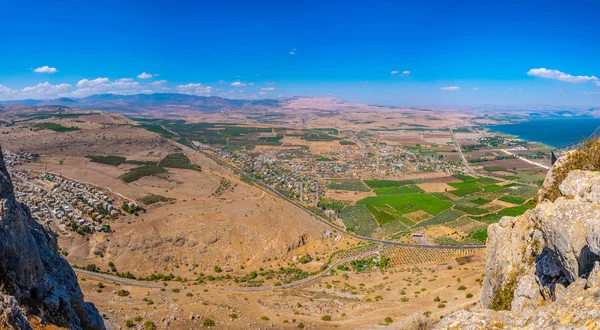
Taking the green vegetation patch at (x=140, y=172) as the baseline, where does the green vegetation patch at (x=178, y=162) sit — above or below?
above

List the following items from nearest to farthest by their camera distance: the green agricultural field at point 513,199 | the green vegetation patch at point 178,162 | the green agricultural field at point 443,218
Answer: the green agricultural field at point 443,218 → the green agricultural field at point 513,199 → the green vegetation patch at point 178,162

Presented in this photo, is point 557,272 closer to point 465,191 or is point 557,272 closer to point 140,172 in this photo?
point 465,191

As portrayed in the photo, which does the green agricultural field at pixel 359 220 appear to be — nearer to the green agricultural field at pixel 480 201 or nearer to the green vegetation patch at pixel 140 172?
the green agricultural field at pixel 480 201

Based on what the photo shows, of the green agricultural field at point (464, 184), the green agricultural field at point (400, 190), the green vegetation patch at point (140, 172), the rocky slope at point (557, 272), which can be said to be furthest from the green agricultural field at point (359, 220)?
the rocky slope at point (557, 272)

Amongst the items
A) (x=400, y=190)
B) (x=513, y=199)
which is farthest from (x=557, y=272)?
(x=400, y=190)

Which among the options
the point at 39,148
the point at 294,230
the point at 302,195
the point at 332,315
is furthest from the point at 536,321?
the point at 39,148
